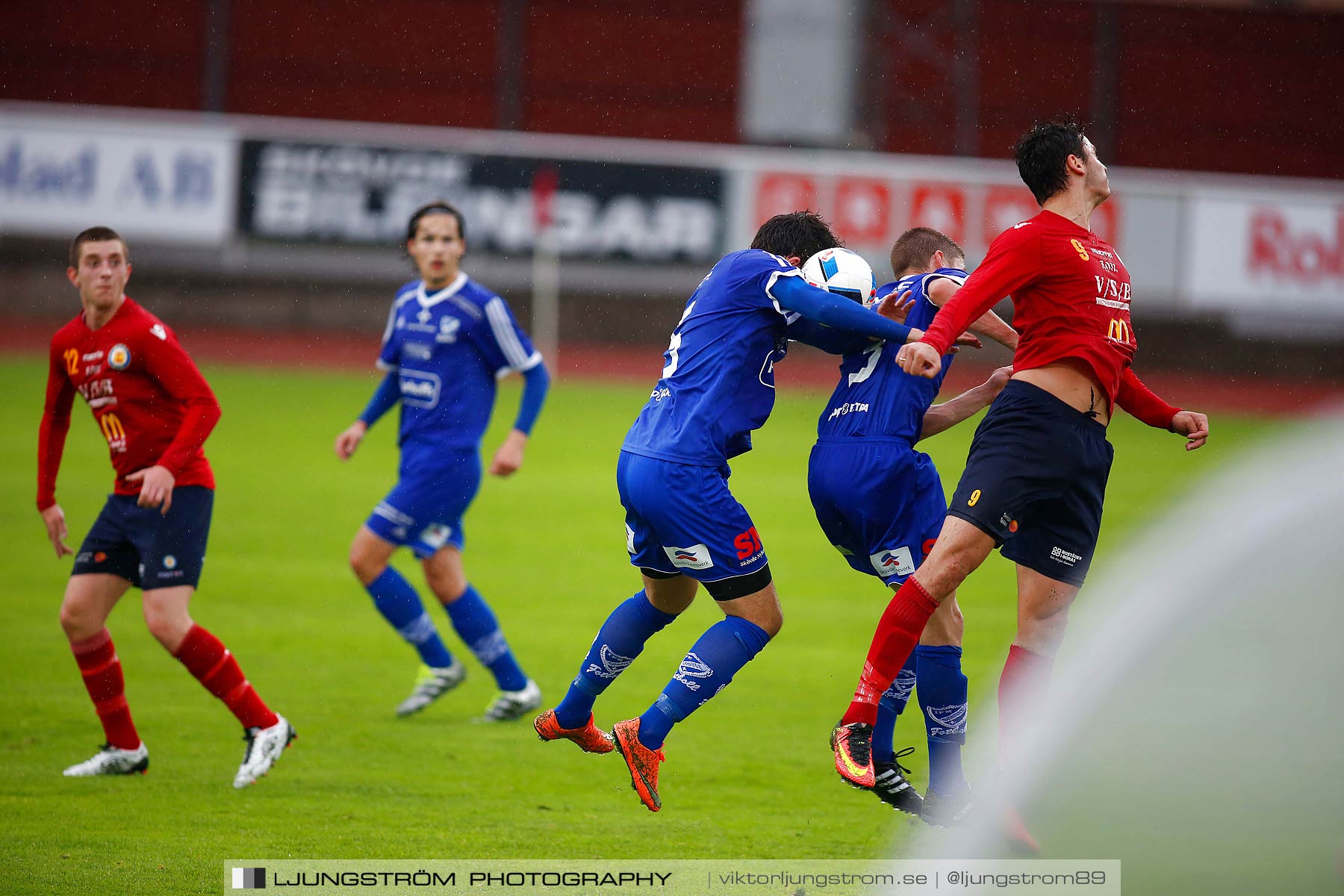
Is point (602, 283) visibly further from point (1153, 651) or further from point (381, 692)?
point (1153, 651)

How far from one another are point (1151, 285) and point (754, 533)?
2030 cm

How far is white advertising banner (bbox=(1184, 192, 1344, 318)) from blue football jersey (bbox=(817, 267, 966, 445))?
19998 mm

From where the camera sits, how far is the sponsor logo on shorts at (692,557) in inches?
197

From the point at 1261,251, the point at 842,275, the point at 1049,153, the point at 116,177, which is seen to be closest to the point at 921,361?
the point at 842,275

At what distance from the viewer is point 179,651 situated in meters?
6.19

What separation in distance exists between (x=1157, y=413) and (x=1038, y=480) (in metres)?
0.87

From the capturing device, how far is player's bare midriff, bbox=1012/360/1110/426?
16.4ft

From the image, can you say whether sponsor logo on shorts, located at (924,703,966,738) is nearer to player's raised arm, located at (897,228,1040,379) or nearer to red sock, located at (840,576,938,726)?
red sock, located at (840,576,938,726)

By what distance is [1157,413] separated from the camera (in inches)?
216

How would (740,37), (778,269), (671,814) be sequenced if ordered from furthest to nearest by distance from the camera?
(740,37) → (671,814) → (778,269)

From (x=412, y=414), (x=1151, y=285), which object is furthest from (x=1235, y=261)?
(x=412, y=414)

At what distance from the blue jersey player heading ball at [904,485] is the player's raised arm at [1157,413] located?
49cm

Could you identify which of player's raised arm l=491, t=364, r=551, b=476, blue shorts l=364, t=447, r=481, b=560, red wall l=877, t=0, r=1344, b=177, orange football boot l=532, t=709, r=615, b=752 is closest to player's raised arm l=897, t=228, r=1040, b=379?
orange football boot l=532, t=709, r=615, b=752

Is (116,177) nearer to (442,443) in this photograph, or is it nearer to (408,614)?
(442,443)
